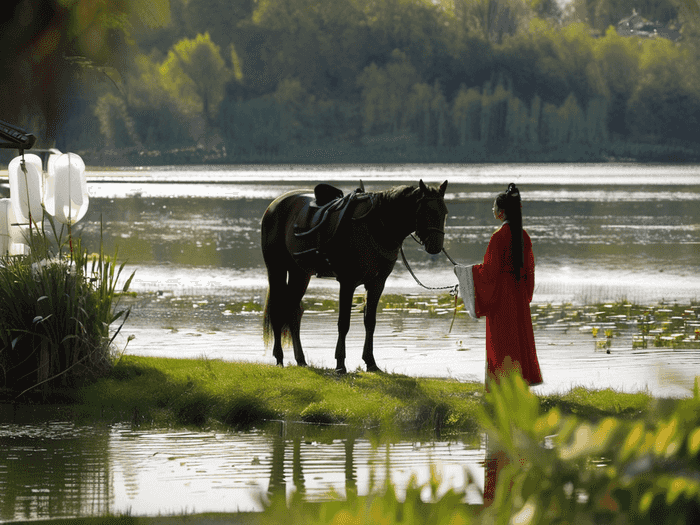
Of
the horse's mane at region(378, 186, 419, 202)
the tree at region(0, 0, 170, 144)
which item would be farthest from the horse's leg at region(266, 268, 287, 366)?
the tree at region(0, 0, 170, 144)

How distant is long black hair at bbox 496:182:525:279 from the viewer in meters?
7.66

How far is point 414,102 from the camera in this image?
124438 millimetres

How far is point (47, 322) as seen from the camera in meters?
8.53

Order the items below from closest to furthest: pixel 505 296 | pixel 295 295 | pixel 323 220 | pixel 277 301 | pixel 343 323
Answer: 1. pixel 505 296
2. pixel 323 220
3. pixel 343 323
4. pixel 295 295
5. pixel 277 301

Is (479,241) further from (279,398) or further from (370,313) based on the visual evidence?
(279,398)

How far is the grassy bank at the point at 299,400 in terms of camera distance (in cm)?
785

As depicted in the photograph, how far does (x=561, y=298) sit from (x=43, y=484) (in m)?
11.8

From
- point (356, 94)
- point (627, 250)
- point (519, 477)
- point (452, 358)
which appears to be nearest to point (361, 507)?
point (519, 477)

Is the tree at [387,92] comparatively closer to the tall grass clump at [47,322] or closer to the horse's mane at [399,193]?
the horse's mane at [399,193]

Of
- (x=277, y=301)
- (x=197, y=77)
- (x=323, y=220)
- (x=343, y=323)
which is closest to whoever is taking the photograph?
(x=323, y=220)

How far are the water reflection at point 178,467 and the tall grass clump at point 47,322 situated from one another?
683 mm

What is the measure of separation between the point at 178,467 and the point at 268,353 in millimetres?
4642

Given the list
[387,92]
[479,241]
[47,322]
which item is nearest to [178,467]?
[47,322]

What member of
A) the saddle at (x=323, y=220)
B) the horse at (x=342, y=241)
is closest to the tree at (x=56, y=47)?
the horse at (x=342, y=241)
